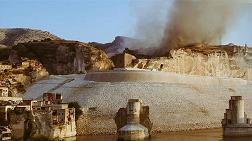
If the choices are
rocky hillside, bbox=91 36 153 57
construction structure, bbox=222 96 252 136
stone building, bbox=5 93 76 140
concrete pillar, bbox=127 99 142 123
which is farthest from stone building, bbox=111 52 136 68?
concrete pillar, bbox=127 99 142 123

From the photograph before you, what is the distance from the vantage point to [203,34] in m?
135

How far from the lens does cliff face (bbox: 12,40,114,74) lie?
107000 millimetres

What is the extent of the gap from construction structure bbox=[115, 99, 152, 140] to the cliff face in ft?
130

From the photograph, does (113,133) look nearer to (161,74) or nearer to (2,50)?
(161,74)

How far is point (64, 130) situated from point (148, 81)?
942 inches

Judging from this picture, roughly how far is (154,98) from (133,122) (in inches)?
596

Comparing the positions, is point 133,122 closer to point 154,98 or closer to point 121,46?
point 154,98

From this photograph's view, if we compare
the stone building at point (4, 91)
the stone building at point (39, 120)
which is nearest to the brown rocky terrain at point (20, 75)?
the stone building at point (4, 91)

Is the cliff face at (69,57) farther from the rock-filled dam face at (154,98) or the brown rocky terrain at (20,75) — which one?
the rock-filled dam face at (154,98)

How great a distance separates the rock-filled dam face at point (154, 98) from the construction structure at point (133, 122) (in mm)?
3765

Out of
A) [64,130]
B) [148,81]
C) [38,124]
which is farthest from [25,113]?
[148,81]

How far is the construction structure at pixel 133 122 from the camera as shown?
61281 millimetres

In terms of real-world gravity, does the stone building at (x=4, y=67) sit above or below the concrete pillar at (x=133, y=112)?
above

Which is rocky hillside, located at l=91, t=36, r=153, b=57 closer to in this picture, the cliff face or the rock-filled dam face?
the cliff face
